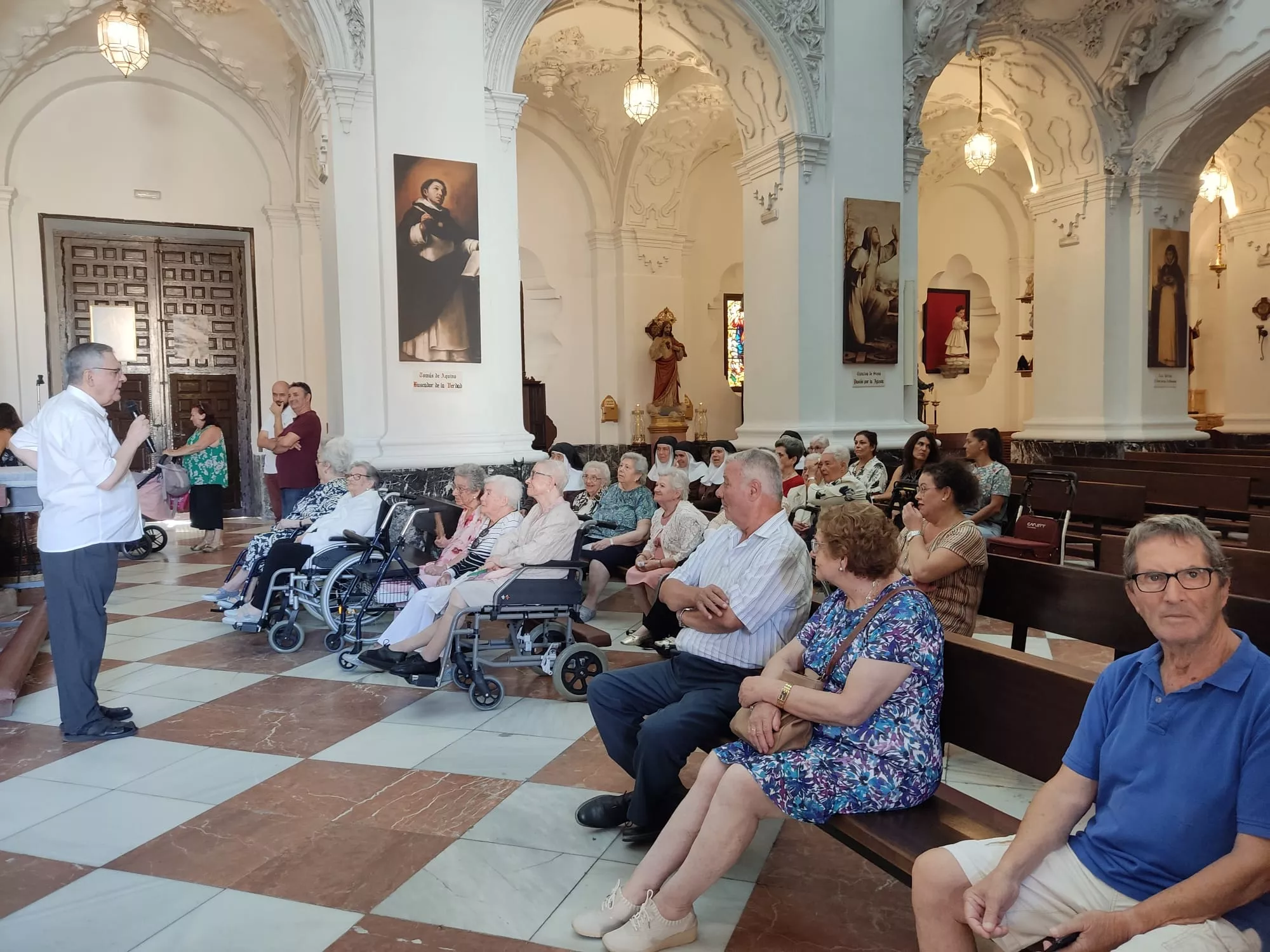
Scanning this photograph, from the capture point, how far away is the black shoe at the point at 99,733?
395 cm

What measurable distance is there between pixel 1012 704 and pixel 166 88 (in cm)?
1249

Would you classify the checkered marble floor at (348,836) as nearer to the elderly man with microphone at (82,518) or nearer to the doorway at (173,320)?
the elderly man with microphone at (82,518)

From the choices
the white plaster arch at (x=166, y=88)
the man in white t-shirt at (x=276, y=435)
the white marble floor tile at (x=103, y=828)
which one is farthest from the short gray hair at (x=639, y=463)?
the white plaster arch at (x=166, y=88)

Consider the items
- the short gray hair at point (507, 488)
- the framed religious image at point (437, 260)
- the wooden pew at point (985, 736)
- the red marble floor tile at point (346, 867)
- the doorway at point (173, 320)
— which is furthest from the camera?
the doorway at point (173, 320)

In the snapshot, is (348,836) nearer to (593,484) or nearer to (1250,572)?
(1250,572)

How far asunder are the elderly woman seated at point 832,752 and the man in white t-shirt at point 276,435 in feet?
19.1

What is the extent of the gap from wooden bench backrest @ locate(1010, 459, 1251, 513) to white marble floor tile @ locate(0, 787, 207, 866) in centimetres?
678

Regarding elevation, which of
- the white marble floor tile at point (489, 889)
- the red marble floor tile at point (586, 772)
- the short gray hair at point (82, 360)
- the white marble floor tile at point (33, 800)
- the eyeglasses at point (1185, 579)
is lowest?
the white marble floor tile at point (33, 800)

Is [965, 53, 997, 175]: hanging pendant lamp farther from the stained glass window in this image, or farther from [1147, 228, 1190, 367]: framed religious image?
the stained glass window

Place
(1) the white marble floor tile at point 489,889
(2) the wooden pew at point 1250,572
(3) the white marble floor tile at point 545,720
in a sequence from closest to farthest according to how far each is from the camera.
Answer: (1) the white marble floor tile at point 489,889 < (2) the wooden pew at point 1250,572 < (3) the white marble floor tile at point 545,720

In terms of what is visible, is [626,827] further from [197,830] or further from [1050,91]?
[1050,91]

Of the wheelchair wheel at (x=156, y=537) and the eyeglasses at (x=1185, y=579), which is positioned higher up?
the eyeglasses at (x=1185, y=579)

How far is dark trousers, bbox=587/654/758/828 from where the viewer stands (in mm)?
2705

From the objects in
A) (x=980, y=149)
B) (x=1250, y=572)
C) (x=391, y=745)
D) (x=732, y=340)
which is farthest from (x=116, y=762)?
(x=732, y=340)
